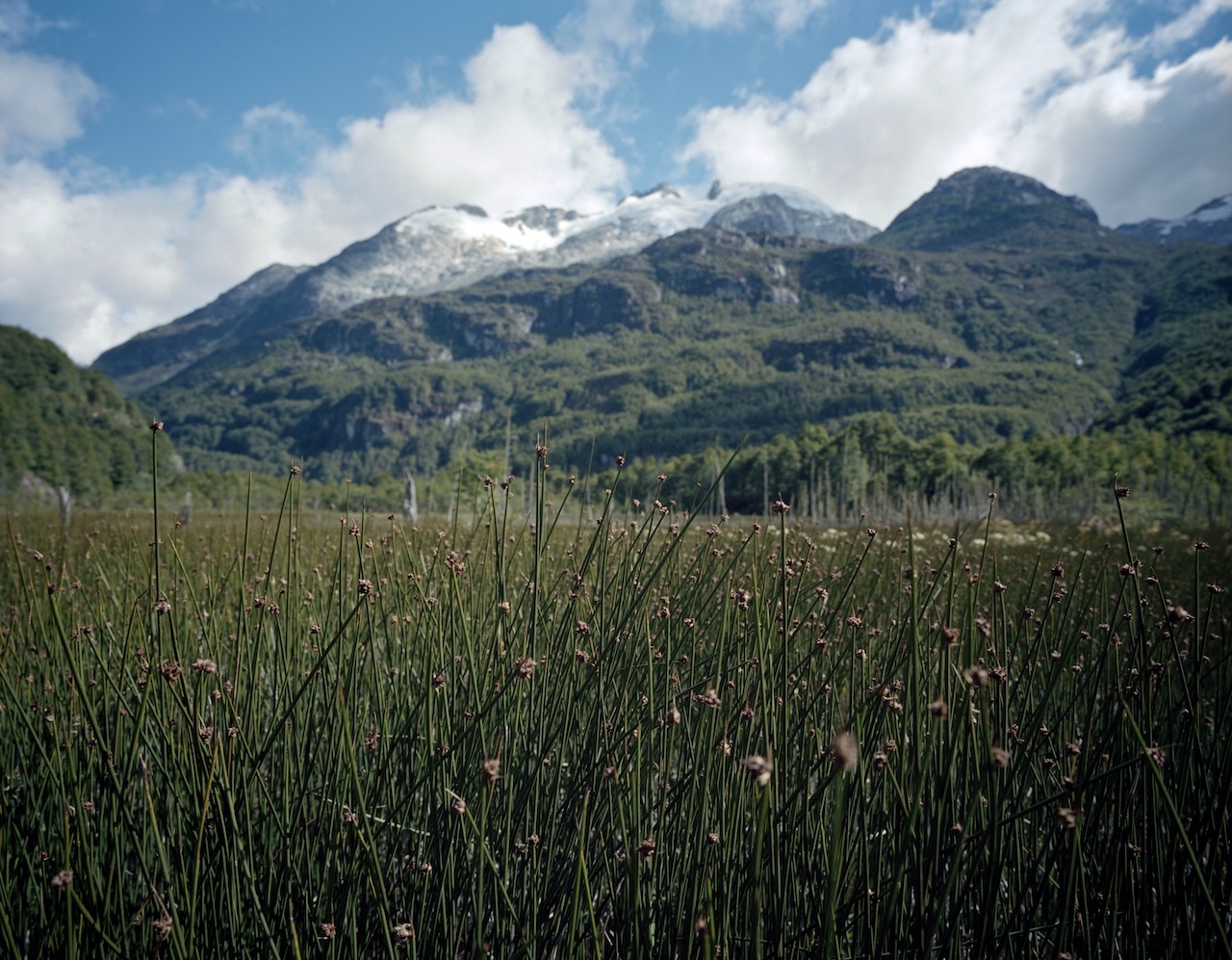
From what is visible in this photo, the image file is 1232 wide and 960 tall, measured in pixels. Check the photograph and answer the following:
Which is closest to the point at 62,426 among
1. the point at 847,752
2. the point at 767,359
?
the point at 847,752

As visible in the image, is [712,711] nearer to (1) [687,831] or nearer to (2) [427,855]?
(1) [687,831]

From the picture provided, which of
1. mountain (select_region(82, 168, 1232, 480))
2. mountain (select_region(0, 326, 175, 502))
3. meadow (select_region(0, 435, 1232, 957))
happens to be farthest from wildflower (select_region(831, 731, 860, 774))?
mountain (select_region(82, 168, 1232, 480))

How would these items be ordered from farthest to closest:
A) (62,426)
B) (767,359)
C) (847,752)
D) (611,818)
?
(767,359) → (62,426) → (611,818) → (847,752)

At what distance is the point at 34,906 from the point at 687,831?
140cm

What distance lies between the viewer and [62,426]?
4812 centimetres

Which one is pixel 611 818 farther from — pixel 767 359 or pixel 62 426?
pixel 767 359

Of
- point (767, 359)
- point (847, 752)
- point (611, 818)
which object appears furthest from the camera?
point (767, 359)

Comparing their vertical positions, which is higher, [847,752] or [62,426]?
[62,426]

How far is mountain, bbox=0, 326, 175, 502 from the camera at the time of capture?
138 ft

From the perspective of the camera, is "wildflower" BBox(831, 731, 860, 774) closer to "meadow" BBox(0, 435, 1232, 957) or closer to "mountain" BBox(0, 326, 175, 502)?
"meadow" BBox(0, 435, 1232, 957)

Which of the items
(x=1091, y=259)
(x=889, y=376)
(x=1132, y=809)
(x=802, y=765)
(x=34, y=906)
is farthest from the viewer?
(x=1091, y=259)

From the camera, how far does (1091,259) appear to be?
511 feet

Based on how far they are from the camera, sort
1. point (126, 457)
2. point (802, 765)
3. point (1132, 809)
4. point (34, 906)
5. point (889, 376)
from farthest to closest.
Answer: point (889, 376) < point (126, 457) < point (1132, 809) < point (34, 906) < point (802, 765)

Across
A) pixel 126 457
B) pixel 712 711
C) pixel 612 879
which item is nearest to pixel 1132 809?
pixel 712 711
